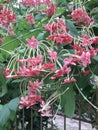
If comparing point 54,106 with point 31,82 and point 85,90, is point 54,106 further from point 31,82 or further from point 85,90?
point 31,82

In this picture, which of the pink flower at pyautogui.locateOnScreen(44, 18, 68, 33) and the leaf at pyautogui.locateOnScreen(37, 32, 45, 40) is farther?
the leaf at pyautogui.locateOnScreen(37, 32, 45, 40)

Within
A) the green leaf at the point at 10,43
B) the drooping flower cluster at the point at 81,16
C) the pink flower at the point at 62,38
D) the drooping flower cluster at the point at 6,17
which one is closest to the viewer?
the pink flower at the point at 62,38

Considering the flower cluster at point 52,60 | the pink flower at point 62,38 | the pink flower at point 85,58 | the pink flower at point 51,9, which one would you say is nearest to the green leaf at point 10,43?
the flower cluster at point 52,60

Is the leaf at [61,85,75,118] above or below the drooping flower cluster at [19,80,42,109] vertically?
below

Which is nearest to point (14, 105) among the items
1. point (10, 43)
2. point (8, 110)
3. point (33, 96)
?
point (8, 110)

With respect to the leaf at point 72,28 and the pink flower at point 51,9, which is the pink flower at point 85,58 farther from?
the pink flower at point 51,9

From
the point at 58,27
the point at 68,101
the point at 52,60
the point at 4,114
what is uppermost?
the point at 58,27

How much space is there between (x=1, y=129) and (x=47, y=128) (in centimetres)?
74

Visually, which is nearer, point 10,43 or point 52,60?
point 52,60

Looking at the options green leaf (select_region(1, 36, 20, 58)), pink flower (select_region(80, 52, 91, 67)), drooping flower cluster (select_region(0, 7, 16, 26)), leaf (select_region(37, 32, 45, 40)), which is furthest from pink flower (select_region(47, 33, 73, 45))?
drooping flower cluster (select_region(0, 7, 16, 26))

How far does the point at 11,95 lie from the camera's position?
80.4 inches

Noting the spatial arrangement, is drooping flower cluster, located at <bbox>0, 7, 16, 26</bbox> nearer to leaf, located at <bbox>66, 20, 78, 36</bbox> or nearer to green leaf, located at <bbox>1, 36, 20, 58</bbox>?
green leaf, located at <bbox>1, 36, 20, 58</bbox>

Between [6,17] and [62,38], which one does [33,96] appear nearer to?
[62,38]

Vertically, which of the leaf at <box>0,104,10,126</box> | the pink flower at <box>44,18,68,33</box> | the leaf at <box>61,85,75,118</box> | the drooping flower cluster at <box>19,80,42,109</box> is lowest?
the leaf at <box>0,104,10,126</box>
